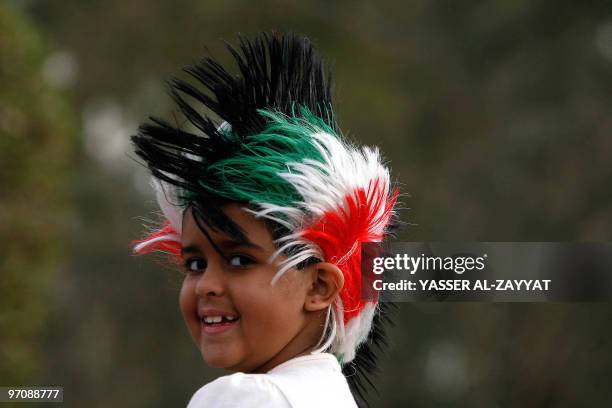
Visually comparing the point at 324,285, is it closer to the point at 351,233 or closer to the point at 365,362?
Answer: the point at 351,233

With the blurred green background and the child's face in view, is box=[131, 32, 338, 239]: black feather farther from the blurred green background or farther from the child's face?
the blurred green background

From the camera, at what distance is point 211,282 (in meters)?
2.63

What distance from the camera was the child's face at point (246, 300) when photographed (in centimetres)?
262

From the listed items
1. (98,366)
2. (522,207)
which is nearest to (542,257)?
(522,207)

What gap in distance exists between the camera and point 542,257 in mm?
4180

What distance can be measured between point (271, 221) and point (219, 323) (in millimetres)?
262

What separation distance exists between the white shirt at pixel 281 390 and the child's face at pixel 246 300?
8 cm

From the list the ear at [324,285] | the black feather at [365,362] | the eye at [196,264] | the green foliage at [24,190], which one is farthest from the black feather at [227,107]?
the green foliage at [24,190]

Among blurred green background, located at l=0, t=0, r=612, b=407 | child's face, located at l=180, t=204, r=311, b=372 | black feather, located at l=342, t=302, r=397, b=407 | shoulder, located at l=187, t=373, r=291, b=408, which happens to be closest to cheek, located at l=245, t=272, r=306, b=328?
child's face, located at l=180, t=204, r=311, b=372

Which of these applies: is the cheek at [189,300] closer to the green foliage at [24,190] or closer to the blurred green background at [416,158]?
the green foliage at [24,190]

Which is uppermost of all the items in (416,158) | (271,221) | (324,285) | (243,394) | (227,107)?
(416,158)

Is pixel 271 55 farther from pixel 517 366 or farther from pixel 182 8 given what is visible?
pixel 182 8

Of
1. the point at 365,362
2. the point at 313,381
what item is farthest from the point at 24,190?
the point at 313,381

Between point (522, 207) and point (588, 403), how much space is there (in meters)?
2.49
